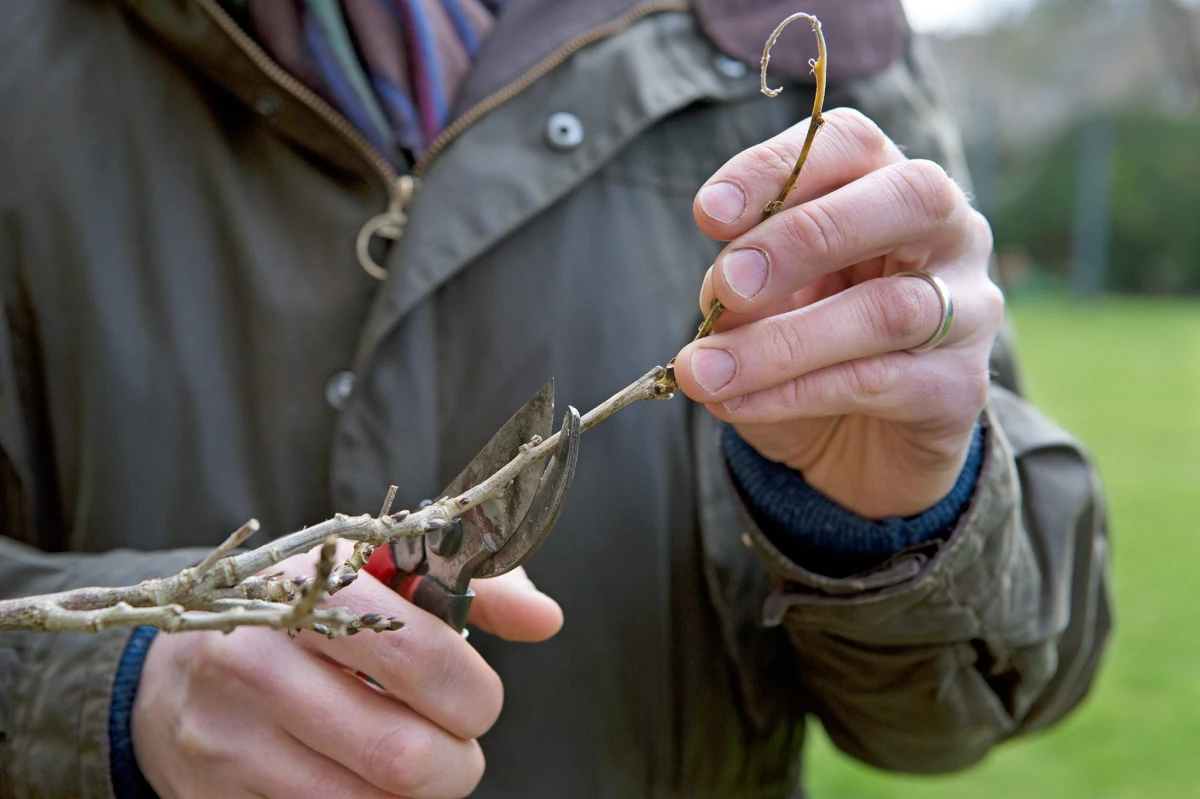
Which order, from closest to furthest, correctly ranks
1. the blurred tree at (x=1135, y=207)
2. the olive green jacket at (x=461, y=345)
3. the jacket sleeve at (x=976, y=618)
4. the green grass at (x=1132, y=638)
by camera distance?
the jacket sleeve at (x=976, y=618) < the olive green jacket at (x=461, y=345) < the green grass at (x=1132, y=638) < the blurred tree at (x=1135, y=207)

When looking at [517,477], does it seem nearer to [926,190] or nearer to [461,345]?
[926,190]

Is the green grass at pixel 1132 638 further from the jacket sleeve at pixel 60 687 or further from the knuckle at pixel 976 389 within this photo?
the jacket sleeve at pixel 60 687

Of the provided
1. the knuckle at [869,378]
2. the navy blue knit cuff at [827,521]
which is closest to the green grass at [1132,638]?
the navy blue knit cuff at [827,521]

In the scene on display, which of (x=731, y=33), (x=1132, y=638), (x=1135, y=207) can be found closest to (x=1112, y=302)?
(x=1135, y=207)

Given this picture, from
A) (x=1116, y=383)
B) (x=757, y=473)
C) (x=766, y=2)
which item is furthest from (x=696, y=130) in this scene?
(x=1116, y=383)

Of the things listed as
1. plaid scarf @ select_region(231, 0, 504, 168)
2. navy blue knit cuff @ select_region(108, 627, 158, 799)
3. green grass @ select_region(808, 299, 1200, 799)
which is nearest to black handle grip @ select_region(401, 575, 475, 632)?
navy blue knit cuff @ select_region(108, 627, 158, 799)

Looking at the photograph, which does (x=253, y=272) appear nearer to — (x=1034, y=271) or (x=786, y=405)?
(x=786, y=405)
